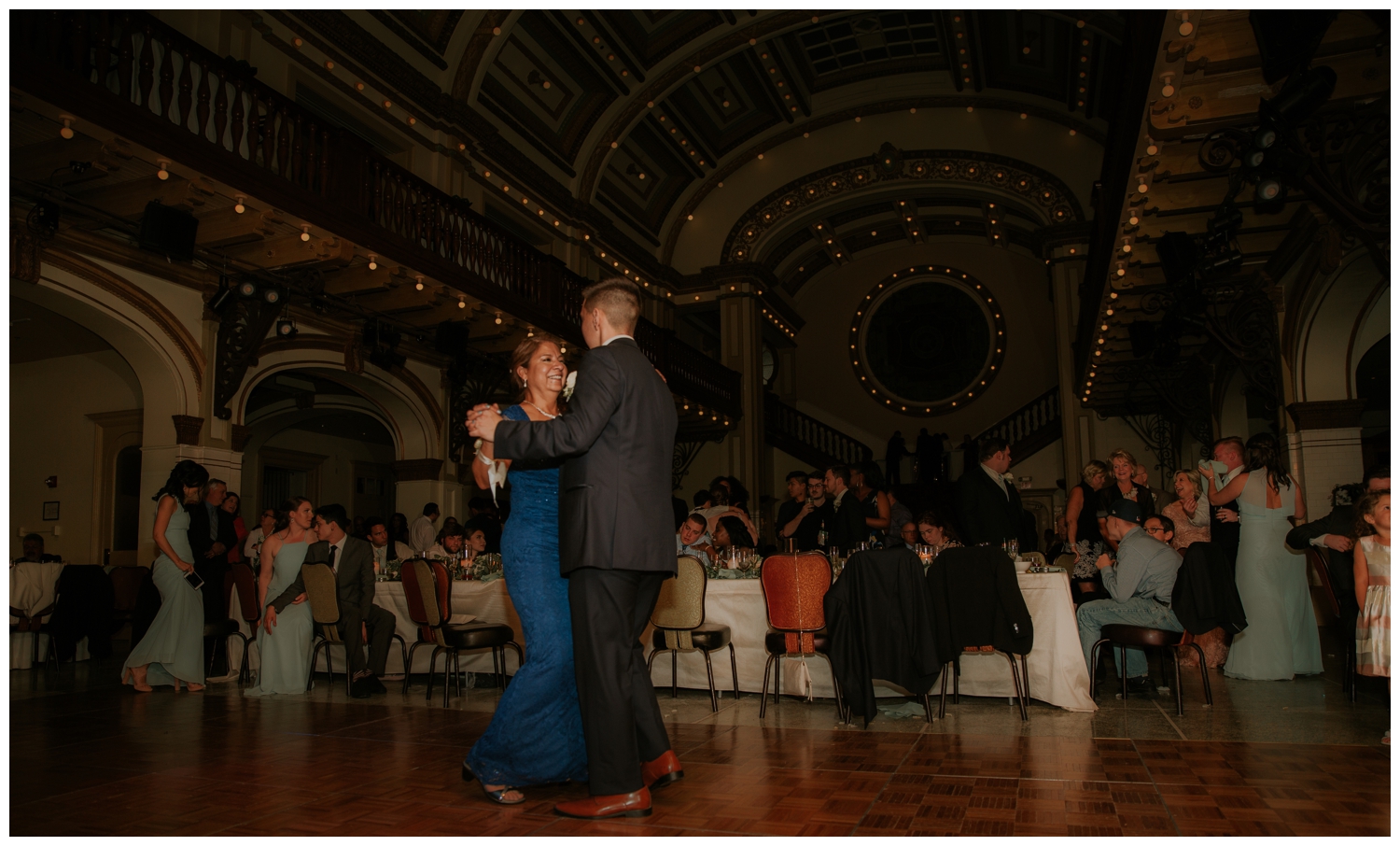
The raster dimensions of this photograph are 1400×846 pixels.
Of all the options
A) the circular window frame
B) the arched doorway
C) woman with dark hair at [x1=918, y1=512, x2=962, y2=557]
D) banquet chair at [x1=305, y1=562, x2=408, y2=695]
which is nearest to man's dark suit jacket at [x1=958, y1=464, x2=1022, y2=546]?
woman with dark hair at [x1=918, y1=512, x2=962, y2=557]

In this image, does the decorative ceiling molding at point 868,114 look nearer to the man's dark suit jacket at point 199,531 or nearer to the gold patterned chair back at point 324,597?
the man's dark suit jacket at point 199,531

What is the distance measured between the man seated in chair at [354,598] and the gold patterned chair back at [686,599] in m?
2.00

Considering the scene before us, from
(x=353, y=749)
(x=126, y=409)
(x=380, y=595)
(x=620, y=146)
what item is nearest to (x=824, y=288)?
(x=620, y=146)

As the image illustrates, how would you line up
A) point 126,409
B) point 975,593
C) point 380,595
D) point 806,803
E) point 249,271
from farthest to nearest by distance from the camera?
Result: point 126,409, point 249,271, point 380,595, point 975,593, point 806,803

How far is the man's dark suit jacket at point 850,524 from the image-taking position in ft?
21.3

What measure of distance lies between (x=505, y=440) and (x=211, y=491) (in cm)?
605

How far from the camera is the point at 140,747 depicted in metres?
3.96

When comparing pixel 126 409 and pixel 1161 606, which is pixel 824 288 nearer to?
pixel 126 409

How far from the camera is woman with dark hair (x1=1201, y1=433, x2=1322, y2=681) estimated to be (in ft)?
17.9

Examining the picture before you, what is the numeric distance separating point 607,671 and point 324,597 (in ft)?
12.6

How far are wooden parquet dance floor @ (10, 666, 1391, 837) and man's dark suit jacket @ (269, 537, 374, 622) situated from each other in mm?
1395

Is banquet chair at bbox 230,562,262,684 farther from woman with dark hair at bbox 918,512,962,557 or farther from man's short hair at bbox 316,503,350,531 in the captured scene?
woman with dark hair at bbox 918,512,962,557

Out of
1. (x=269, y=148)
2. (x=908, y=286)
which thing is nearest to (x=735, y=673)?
(x=269, y=148)

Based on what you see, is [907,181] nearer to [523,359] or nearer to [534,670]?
[523,359]
